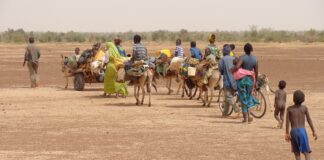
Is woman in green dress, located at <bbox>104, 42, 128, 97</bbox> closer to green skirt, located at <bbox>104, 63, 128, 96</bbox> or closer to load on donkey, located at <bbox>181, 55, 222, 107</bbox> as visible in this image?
green skirt, located at <bbox>104, 63, 128, 96</bbox>

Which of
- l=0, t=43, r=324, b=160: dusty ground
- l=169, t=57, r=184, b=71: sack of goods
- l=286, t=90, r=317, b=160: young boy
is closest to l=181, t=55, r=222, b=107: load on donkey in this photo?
l=0, t=43, r=324, b=160: dusty ground

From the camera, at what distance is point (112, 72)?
981 inches

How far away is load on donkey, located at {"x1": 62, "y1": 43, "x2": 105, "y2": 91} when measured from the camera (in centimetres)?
2680

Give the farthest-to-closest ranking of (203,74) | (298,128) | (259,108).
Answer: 1. (203,74)
2. (259,108)
3. (298,128)

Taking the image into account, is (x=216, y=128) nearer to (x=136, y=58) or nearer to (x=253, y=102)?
(x=253, y=102)

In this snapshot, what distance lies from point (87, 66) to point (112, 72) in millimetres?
2856

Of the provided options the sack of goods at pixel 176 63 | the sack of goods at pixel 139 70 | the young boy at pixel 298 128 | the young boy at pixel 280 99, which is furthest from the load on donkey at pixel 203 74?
the young boy at pixel 298 128

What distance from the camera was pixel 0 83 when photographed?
34.4m

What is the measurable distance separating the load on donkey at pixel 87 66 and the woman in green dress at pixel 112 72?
4.97ft

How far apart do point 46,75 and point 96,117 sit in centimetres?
2003

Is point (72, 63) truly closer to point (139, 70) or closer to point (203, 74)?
point (139, 70)

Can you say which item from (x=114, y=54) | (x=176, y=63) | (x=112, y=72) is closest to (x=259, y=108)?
(x=176, y=63)

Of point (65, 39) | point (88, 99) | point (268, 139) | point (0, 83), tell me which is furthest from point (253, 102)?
point (65, 39)

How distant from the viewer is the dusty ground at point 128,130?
14.1 meters
